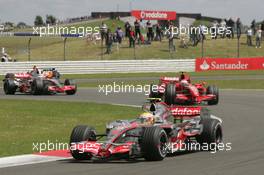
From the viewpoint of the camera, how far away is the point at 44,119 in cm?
1909

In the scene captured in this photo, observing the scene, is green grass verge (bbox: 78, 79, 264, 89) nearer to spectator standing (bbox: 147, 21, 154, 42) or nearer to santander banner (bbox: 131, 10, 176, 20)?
spectator standing (bbox: 147, 21, 154, 42)

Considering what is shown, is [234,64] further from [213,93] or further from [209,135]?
[209,135]

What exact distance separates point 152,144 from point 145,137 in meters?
0.17

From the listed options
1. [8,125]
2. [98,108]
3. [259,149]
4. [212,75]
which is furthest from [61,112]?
[212,75]

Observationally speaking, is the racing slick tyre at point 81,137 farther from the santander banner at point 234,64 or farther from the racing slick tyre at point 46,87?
the santander banner at point 234,64

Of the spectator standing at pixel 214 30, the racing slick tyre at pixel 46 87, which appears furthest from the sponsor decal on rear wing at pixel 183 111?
the spectator standing at pixel 214 30

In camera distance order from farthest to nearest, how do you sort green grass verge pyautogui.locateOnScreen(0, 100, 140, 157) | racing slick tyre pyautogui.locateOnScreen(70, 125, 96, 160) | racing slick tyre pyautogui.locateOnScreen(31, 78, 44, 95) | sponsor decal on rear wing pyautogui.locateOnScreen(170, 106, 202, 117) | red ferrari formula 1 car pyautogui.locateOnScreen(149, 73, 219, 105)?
racing slick tyre pyautogui.locateOnScreen(31, 78, 44, 95)
red ferrari formula 1 car pyautogui.locateOnScreen(149, 73, 219, 105)
green grass verge pyautogui.locateOnScreen(0, 100, 140, 157)
sponsor decal on rear wing pyautogui.locateOnScreen(170, 106, 202, 117)
racing slick tyre pyautogui.locateOnScreen(70, 125, 96, 160)

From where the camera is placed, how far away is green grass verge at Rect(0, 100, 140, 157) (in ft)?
47.9

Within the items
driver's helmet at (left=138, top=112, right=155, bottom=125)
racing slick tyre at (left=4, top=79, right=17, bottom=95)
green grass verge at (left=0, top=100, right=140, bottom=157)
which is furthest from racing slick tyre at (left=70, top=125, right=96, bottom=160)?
racing slick tyre at (left=4, top=79, right=17, bottom=95)

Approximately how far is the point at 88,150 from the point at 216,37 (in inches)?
1799

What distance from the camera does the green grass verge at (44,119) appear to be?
14.6m

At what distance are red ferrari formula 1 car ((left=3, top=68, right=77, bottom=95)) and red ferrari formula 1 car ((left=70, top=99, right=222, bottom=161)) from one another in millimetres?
16382

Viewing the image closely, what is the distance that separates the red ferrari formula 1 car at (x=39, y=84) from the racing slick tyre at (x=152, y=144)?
18146 millimetres

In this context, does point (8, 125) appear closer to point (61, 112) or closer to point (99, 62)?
point (61, 112)
